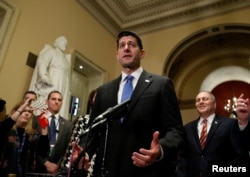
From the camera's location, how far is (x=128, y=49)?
1.67 m

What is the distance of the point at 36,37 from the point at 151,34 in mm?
3521

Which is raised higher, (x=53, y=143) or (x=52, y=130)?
(x=52, y=130)

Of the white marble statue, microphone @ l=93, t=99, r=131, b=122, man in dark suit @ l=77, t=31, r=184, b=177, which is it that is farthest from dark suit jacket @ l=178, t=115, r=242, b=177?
the white marble statue

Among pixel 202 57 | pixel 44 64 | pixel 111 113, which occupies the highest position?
pixel 202 57

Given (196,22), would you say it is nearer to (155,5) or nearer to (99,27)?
(155,5)

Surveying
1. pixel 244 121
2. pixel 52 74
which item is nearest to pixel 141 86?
pixel 244 121

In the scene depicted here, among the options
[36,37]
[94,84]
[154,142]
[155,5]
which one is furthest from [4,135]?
[155,5]

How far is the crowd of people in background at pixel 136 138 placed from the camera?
133 cm

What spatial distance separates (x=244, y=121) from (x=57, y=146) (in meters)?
2.06

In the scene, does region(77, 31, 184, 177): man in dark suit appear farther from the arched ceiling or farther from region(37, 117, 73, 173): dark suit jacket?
the arched ceiling

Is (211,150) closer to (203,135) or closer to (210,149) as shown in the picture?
(210,149)

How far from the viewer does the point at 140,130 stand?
1.43 metres

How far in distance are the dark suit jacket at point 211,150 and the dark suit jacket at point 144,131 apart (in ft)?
4.35

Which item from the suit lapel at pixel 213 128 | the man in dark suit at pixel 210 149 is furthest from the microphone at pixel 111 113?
the suit lapel at pixel 213 128
